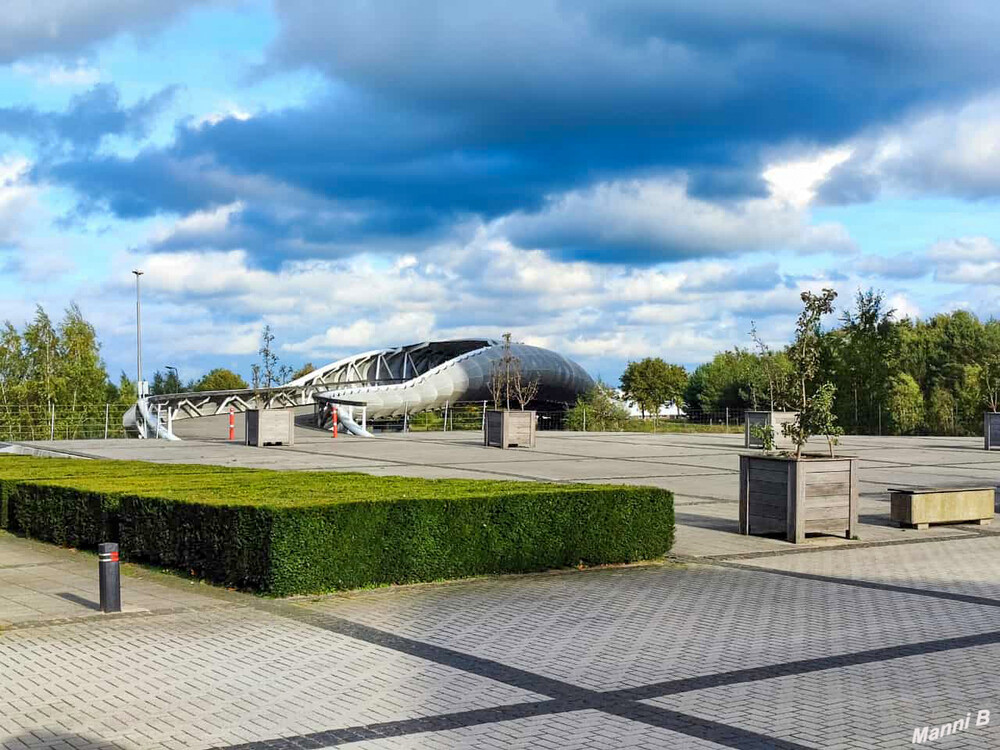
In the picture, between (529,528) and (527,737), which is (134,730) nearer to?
(527,737)

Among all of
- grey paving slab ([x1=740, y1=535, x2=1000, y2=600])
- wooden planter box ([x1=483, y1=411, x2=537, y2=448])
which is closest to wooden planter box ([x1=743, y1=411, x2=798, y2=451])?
wooden planter box ([x1=483, y1=411, x2=537, y2=448])

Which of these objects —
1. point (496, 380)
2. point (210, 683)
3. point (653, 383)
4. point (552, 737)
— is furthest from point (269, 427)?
point (653, 383)

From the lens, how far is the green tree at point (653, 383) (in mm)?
105000

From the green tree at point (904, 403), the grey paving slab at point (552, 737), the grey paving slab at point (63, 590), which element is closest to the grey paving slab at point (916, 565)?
the grey paving slab at point (552, 737)

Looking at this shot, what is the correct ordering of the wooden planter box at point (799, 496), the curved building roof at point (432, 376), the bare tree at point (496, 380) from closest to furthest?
the wooden planter box at point (799, 496) → the curved building roof at point (432, 376) → the bare tree at point (496, 380)

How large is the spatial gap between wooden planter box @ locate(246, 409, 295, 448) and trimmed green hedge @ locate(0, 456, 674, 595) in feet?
60.7

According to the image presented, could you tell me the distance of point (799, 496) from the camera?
43.4 ft

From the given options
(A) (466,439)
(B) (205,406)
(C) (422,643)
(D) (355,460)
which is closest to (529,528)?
(C) (422,643)

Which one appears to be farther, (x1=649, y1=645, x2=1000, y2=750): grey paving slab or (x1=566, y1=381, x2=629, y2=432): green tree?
(x1=566, y1=381, x2=629, y2=432): green tree

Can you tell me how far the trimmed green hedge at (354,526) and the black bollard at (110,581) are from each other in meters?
1.27

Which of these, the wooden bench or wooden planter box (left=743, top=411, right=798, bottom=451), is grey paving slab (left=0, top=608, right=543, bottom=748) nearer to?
the wooden bench

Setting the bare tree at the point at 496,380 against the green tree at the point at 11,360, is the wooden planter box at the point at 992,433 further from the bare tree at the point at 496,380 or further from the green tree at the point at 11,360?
the green tree at the point at 11,360

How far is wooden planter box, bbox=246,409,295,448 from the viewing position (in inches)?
1270

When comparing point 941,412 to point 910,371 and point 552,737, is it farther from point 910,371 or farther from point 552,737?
point 552,737
